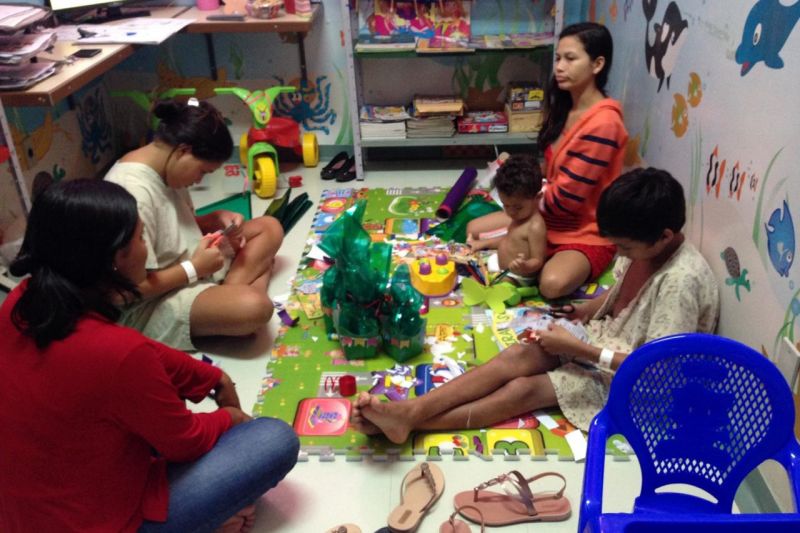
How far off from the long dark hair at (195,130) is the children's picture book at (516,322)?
104cm

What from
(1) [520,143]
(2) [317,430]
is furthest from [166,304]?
(1) [520,143]

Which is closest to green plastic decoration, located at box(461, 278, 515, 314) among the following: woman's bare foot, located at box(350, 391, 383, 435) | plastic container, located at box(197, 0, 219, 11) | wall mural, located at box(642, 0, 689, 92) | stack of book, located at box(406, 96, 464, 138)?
woman's bare foot, located at box(350, 391, 383, 435)

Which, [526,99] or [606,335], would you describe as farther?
[526,99]

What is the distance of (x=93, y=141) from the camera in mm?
3486

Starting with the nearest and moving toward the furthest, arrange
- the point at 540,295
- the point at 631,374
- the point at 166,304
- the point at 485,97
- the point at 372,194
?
the point at 631,374 → the point at 166,304 → the point at 540,295 → the point at 372,194 → the point at 485,97

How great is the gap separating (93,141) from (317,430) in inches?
94.7

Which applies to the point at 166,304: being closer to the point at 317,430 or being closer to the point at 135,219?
the point at 317,430

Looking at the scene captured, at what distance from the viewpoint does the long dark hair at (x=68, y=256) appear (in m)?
1.12

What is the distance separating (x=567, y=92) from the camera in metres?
2.54

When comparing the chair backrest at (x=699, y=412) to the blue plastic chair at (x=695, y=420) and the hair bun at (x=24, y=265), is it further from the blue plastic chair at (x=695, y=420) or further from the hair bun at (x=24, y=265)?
the hair bun at (x=24, y=265)

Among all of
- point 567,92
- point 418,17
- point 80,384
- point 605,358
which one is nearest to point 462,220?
point 567,92

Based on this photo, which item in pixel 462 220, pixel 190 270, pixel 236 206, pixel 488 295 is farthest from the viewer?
pixel 236 206

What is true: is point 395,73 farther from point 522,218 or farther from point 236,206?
point 522,218

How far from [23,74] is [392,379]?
158 cm
